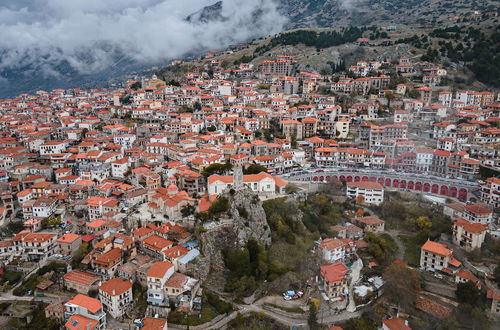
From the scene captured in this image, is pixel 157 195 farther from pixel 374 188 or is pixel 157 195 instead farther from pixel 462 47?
pixel 462 47

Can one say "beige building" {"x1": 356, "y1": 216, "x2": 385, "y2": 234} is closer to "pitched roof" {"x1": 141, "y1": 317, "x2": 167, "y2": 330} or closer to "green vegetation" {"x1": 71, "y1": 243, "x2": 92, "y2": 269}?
"pitched roof" {"x1": 141, "y1": 317, "x2": 167, "y2": 330}

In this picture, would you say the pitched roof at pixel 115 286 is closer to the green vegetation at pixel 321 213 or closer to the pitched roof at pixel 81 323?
the pitched roof at pixel 81 323

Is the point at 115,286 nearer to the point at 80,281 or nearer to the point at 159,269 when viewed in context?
the point at 159,269

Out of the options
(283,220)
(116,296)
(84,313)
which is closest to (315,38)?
(283,220)

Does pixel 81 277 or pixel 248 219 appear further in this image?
pixel 248 219

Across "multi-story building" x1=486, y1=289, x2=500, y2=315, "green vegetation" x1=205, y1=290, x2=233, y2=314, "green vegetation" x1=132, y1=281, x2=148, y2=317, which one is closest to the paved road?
"multi-story building" x1=486, y1=289, x2=500, y2=315

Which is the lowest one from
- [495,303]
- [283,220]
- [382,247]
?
[495,303]
